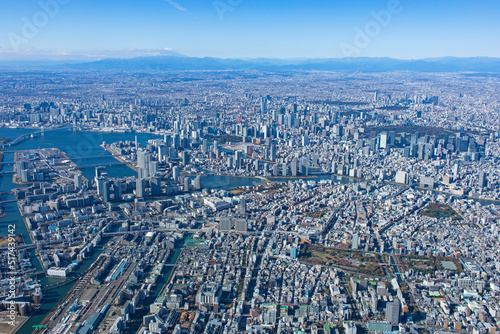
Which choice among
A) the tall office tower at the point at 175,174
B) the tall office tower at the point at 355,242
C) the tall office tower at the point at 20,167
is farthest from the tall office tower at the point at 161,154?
the tall office tower at the point at 355,242

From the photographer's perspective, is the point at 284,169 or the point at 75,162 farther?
the point at 75,162

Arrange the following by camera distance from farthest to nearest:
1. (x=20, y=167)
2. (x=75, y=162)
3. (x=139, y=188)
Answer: (x=75, y=162) → (x=20, y=167) → (x=139, y=188)

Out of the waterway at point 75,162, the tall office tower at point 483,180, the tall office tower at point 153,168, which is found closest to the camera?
the waterway at point 75,162

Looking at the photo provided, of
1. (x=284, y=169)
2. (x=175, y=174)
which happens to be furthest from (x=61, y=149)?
(x=284, y=169)

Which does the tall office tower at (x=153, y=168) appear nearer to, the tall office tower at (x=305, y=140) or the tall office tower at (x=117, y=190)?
the tall office tower at (x=117, y=190)

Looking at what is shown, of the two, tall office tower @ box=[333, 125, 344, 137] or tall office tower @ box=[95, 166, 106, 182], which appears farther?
tall office tower @ box=[333, 125, 344, 137]

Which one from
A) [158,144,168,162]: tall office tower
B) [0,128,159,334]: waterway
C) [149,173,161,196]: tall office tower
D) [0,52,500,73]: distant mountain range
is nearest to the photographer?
[0,128,159,334]: waterway

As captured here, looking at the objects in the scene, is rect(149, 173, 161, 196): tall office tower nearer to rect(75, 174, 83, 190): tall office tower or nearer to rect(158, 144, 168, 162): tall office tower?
rect(75, 174, 83, 190): tall office tower

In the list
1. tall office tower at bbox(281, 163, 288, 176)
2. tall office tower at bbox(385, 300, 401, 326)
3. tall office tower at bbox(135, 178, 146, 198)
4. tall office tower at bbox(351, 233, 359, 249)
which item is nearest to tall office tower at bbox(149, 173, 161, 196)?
tall office tower at bbox(135, 178, 146, 198)

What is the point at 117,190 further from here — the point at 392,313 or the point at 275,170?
the point at 392,313

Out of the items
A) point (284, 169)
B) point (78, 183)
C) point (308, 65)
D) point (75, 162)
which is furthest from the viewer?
point (308, 65)
